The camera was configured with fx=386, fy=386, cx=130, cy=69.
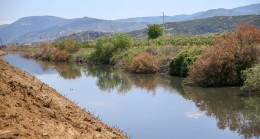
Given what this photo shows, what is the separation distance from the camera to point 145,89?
3306 cm

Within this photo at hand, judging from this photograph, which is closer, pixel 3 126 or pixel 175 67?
pixel 3 126

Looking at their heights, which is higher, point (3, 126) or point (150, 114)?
point (3, 126)

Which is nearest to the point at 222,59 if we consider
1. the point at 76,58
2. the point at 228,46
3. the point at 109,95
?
the point at 228,46

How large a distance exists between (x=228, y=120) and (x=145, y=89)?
1375cm

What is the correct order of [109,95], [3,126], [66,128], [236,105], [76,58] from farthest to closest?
[76,58], [109,95], [236,105], [66,128], [3,126]

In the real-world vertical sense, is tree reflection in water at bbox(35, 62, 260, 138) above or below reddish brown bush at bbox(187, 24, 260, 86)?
below

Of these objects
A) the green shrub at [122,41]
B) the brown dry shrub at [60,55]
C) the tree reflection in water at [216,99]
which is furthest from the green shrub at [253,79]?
the brown dry shrub at [60,55]

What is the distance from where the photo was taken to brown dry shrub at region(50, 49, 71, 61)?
2891 inches

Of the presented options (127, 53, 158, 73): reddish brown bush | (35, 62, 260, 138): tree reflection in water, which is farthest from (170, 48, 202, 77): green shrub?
(127, 53, 158, 73): reddish brown bush

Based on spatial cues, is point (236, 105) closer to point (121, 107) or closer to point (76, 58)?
point (121, 107)

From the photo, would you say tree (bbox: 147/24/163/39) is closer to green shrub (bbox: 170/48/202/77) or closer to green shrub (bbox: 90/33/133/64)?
green shrub (bbox: 90/33/133/64)

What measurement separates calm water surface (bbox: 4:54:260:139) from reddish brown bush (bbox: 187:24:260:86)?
4.71 feet

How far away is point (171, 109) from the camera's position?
76.3 ft

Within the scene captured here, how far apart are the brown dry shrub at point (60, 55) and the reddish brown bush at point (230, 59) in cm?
4559
